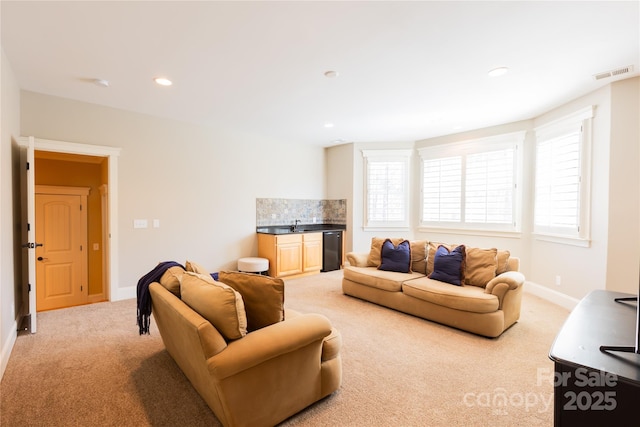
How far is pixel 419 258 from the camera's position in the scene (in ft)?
14.4

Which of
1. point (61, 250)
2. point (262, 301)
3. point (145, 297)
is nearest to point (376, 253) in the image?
point (262, 301)

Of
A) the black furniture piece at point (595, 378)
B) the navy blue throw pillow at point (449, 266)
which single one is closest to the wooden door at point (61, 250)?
the navy blue throw pillow at point (449, 266)

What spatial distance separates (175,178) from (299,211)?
106 inches

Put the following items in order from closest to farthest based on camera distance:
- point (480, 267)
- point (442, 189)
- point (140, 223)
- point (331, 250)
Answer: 1. point (480, 267)
2. point (140, 223)
3. point (442, 189)
4. point (331, 250)

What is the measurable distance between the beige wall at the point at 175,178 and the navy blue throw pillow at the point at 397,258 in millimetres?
2706

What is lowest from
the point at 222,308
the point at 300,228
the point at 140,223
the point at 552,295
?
the point at 552,295

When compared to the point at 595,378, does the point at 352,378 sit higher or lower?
lower

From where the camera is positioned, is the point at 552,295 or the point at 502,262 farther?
the point at 552,295

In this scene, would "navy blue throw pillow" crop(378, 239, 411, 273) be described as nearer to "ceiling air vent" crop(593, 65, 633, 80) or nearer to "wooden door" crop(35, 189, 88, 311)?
"ceiling air vent" crop(593, 65, 633, 80)

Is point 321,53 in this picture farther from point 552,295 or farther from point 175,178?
point 552,295

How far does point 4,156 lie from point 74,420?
248cm

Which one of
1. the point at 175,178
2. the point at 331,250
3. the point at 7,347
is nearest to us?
the point at 7,347

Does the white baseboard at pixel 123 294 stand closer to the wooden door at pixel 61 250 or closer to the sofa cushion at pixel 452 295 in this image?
the wooden door at pixel 61 250

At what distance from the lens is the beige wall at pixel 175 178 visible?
4.13 m
